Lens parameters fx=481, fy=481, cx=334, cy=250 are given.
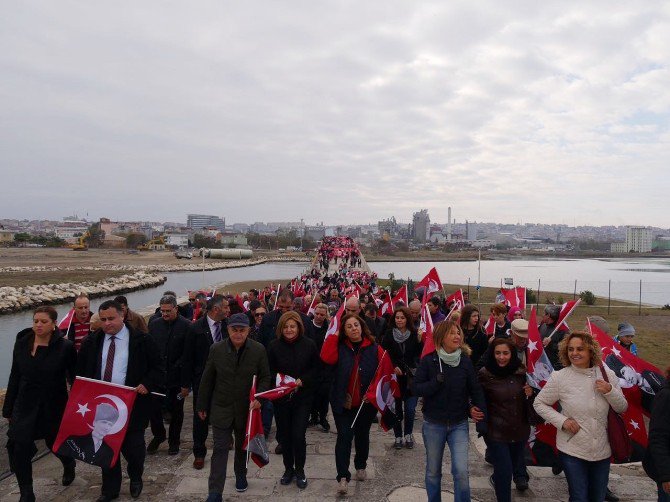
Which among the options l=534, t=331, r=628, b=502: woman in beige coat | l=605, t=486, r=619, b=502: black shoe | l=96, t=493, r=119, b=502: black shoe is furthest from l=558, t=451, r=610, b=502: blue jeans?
l=96, t=493, r=119, b=502: black shoe

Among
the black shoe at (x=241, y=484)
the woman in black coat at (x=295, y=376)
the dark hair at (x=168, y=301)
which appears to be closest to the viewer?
the black shoe at (x=241, y=484)

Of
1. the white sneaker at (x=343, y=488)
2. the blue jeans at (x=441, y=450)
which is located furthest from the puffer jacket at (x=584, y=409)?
the white sneaker at (x=343, y=488)

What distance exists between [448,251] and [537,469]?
175 meters

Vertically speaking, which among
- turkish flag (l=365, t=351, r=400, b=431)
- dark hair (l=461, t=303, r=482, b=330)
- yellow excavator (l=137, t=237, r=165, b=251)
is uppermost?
dark hair (l=461, t=303, r=482, b=330)

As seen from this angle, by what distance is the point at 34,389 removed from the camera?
471 centimetres

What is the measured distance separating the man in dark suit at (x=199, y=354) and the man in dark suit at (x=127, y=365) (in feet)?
2.28

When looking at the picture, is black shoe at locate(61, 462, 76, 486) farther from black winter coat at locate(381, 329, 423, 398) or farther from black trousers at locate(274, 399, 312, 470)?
black winter coat at locate(381, 329, 423, 398)

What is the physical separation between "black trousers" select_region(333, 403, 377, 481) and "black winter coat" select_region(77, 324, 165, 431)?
197 cm

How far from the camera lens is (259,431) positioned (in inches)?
194

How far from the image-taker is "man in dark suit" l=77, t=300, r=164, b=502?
16.0 feet

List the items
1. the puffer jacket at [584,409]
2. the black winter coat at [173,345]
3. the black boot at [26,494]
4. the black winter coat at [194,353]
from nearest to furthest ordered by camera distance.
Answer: the puffer jacket at [584,409] → the black boot at [26,494] → the black winter coat at [194,353] → the black winter coat at [173,345]

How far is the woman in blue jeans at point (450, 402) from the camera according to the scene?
171 inches

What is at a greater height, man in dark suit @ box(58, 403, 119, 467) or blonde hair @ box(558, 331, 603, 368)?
blonde hair @ box(558, 331, 603, 368)

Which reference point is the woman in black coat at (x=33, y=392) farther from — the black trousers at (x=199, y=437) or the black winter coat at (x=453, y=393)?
the black winter coat at (x=453, y=393)
